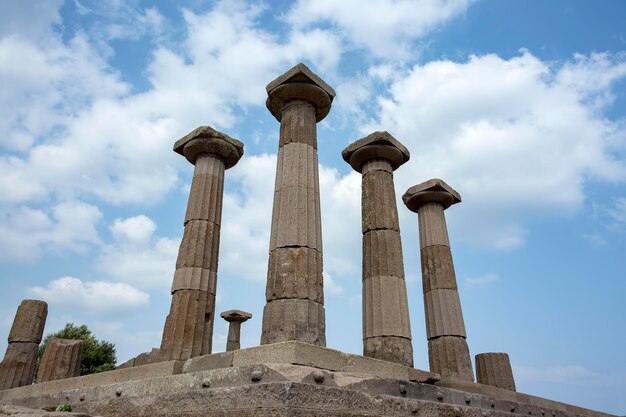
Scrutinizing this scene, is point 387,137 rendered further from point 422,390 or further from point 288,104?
point 422,390

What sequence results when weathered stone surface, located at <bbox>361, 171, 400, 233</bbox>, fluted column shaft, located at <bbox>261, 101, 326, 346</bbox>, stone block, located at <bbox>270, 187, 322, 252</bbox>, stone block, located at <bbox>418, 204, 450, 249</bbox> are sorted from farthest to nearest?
1. stone block, located at <bbox>418, 204, 450, 249</bbox>
2. weathered stone surface, located at <bbox>361, 171, 400, 233</bbox>
3. stone block, located at <bbox>270, 187, 322, 252</bbox>
4. fluted column shaft, located at <bbox>261, 101, 326, 346</bbox>

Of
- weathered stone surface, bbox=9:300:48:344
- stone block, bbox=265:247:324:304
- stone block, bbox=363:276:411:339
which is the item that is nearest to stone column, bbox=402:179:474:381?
stone block, bbox=363:276:411:339

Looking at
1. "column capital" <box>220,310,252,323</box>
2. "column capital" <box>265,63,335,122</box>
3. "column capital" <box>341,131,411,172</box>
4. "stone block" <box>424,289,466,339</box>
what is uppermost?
"column capital" <box>341,131,411,172</box>

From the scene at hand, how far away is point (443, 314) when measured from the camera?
48.3 ft

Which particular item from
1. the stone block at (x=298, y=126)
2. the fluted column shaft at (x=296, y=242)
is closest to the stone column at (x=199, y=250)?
the stone block at (x=298, y=126)

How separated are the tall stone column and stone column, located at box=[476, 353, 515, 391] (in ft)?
28.8

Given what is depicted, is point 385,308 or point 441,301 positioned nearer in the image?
point 385,308

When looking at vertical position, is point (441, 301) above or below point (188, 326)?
above

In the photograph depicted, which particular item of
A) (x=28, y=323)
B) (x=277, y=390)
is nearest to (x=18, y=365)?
(x=28, y=323)

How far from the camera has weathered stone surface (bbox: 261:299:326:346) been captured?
799 centimetres

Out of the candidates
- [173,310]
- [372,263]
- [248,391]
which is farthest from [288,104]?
[248,391]

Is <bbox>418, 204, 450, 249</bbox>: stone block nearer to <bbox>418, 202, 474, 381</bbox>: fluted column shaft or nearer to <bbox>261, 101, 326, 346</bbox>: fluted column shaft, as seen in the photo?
<bbox>418, 202, 474, 381</bbox>: fluted column shaft

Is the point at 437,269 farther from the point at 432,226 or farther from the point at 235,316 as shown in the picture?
the point at 235,316

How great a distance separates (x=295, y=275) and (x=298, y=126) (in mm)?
3621
